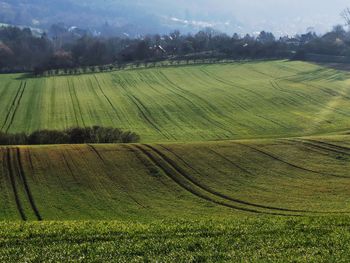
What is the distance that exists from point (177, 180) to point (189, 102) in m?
53.5

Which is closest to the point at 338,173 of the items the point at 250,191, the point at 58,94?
the point at 250,191

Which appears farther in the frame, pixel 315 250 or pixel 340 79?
pixel 340 79

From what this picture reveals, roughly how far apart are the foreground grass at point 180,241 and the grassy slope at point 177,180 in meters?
7.80

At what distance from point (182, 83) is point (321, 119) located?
44.2 metres

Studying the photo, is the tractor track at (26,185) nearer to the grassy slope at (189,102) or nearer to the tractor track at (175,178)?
the tractor track at (175,178)

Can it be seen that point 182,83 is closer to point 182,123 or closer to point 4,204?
point 182,123

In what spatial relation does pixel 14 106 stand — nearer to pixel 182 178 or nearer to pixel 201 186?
pixel 182 178

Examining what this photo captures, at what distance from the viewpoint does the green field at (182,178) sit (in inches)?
834

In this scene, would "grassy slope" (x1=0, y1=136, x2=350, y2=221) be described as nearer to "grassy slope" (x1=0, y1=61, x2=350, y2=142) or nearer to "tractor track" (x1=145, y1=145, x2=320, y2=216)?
"tractor track" (x1=145, y1=145, x2=320, y2=216)

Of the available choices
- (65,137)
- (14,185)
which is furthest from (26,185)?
(65,137)

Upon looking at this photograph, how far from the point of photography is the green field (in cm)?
2119

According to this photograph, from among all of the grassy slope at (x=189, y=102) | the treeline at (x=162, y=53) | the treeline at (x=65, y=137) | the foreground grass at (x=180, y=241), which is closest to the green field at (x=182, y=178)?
the foreground grass at (x=180, y=241)

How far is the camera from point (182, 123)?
8019 centimetres

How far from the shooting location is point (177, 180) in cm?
4244
